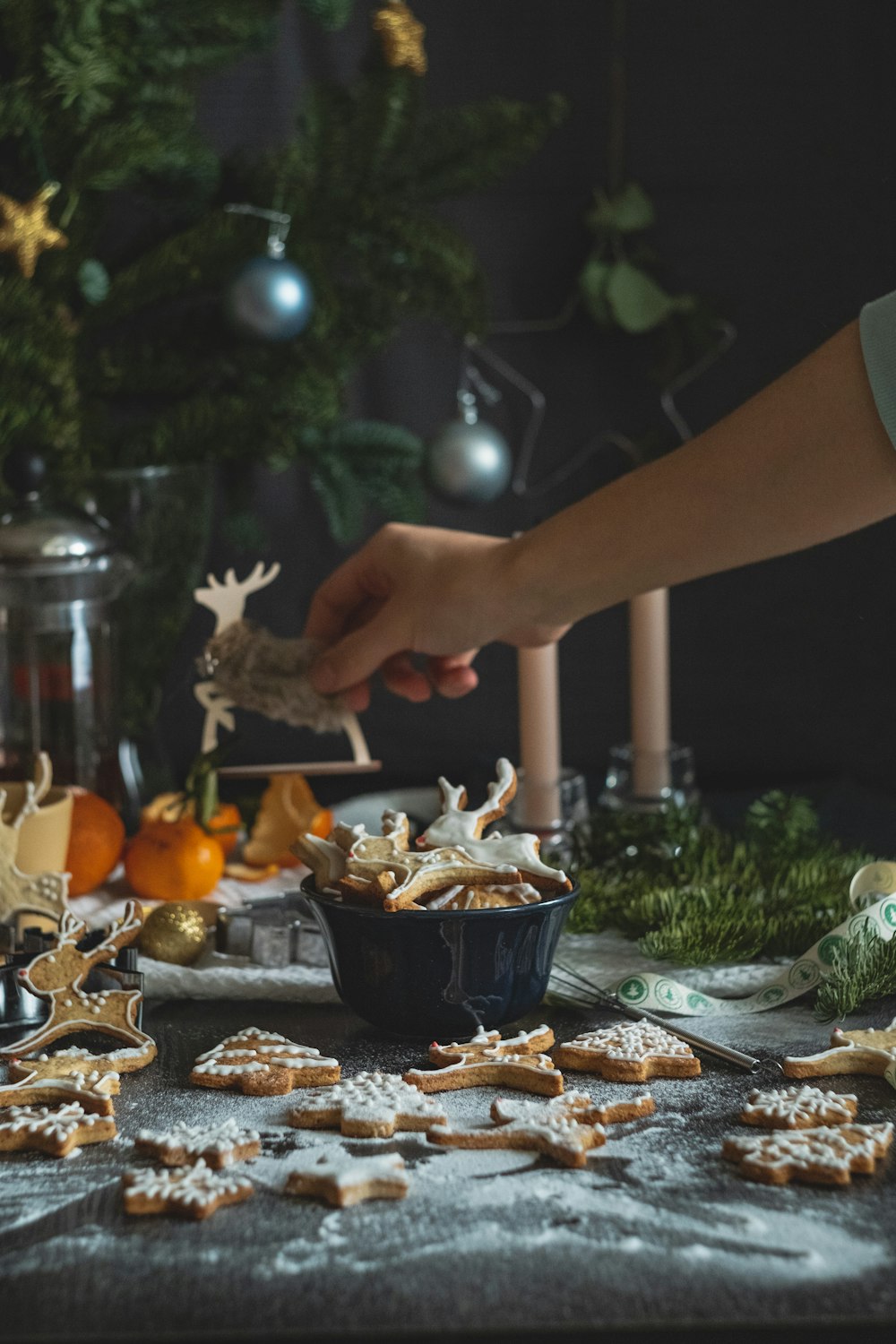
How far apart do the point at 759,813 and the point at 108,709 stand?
65cm

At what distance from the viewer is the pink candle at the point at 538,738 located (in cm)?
130

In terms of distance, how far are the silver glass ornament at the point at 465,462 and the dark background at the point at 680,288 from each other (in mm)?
323

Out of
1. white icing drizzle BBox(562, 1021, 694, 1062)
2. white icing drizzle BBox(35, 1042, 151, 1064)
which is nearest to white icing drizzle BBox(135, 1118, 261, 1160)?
white icing drizzle BBox(35, 1042, 151, 1064)

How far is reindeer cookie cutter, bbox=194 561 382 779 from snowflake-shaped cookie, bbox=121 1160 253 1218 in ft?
1.96

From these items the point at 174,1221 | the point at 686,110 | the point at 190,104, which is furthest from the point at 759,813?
the point at 686,110

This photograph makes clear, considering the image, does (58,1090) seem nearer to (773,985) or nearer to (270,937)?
(270,937)

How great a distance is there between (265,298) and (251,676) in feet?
1.45

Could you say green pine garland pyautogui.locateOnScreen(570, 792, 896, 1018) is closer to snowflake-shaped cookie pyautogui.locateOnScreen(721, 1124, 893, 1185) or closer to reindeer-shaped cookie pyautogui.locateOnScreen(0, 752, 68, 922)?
snowflake-shaped cookie pyautogui.locateOnScreen(721, 1124, 893, 1185)

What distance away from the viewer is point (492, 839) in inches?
35.0

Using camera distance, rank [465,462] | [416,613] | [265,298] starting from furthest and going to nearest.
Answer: [465,462], [265,298], [416,613]

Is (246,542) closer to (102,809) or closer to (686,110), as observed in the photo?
(102,809)

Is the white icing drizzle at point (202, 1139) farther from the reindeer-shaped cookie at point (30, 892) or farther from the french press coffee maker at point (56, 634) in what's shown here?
the french press coffee maker at point (56, 634)

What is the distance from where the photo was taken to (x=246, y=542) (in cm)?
165

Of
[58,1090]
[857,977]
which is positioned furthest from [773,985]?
[58,1090]
